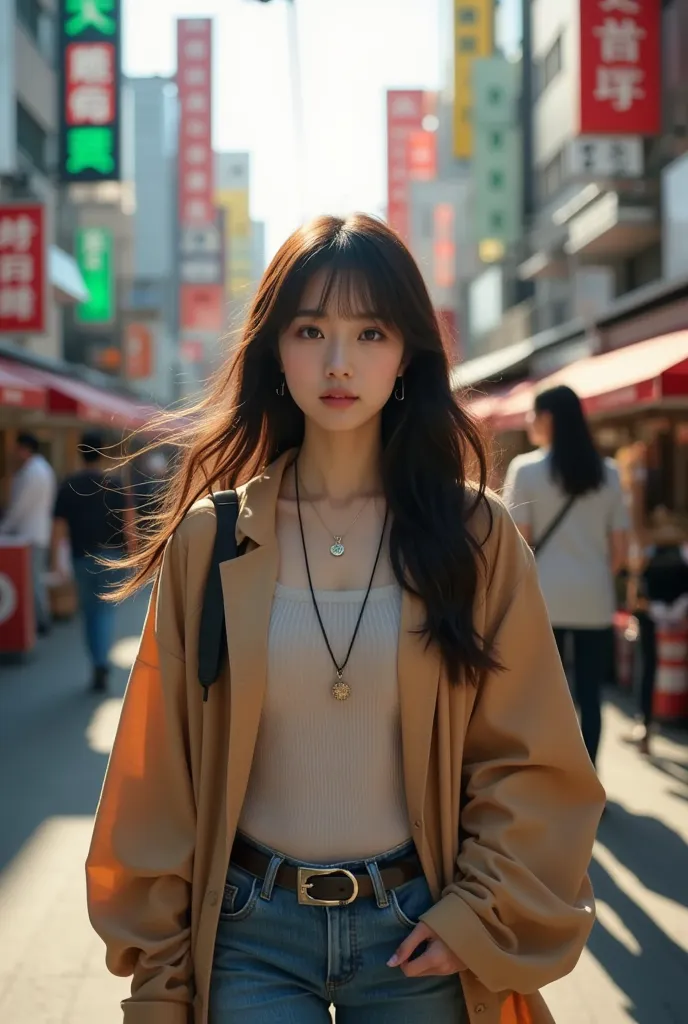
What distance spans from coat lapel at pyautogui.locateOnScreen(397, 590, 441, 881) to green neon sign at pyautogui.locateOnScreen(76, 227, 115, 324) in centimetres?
3380

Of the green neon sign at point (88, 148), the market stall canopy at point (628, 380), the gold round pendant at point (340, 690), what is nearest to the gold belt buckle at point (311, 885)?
the gold round pendant at point (340, 690)

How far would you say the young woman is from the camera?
1.94 m

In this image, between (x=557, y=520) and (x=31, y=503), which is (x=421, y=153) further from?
(x=557, y=520)

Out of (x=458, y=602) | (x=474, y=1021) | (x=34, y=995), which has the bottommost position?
(x=34, y=995)

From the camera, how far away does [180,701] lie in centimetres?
207

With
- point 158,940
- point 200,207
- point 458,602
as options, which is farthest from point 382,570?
→ point 200,207

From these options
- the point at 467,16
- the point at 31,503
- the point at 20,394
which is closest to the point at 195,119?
the point at 467,16

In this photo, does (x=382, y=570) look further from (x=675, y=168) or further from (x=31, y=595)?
(x=675, y=168)

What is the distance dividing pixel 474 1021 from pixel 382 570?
71 centimetres

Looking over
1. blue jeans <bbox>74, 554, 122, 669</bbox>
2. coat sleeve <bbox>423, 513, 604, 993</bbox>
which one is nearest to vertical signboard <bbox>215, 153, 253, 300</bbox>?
blue jeans <bbox>74, 554, 122, 669</bbox>

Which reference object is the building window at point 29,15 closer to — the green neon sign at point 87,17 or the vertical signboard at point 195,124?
the green neon sign at point 87,17

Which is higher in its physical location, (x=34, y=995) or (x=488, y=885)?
(x=488, y=885)

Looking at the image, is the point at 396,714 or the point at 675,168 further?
the point at 675,168

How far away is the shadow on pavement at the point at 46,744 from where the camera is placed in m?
6.03
